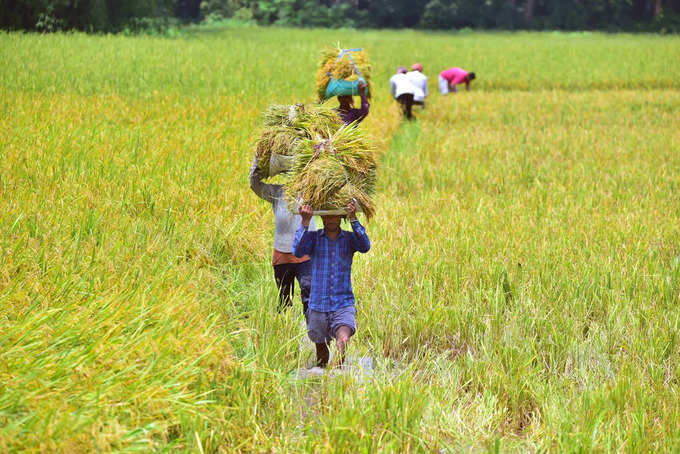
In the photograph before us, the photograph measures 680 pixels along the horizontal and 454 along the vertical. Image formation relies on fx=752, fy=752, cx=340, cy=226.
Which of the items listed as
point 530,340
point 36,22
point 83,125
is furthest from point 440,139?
point 36,22

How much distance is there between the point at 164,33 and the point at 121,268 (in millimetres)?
28721

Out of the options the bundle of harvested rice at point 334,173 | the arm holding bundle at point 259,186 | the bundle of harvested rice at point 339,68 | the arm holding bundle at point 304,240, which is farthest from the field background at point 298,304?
the bundle of harvested rice at point 339,68

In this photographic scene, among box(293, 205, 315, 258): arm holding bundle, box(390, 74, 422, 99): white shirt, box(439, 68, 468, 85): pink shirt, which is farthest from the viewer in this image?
box(439, 68, 468, 85): pink shirt

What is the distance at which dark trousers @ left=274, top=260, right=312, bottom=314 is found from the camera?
156 inches

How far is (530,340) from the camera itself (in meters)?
3.78

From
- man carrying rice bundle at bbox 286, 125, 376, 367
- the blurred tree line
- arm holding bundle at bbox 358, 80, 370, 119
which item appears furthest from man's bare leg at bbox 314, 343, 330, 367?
the blurred tree line

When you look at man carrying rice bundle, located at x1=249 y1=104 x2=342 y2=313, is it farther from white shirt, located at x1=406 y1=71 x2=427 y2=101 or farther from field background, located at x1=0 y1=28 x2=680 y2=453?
white shirt, located at x1=406 y1=71 x2=427 y2=101

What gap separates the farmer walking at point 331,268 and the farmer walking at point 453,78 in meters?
14.5

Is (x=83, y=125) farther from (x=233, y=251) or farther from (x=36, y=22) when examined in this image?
(x=36, y=22)

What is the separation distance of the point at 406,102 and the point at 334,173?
9.78 metres

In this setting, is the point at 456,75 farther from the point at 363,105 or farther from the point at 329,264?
the point at 329,264

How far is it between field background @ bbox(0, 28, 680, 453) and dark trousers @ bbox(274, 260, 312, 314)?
0.11 meters

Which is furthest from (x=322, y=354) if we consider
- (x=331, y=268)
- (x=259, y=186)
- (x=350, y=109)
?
(x=350, y=109)

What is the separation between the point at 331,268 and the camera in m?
3.46
